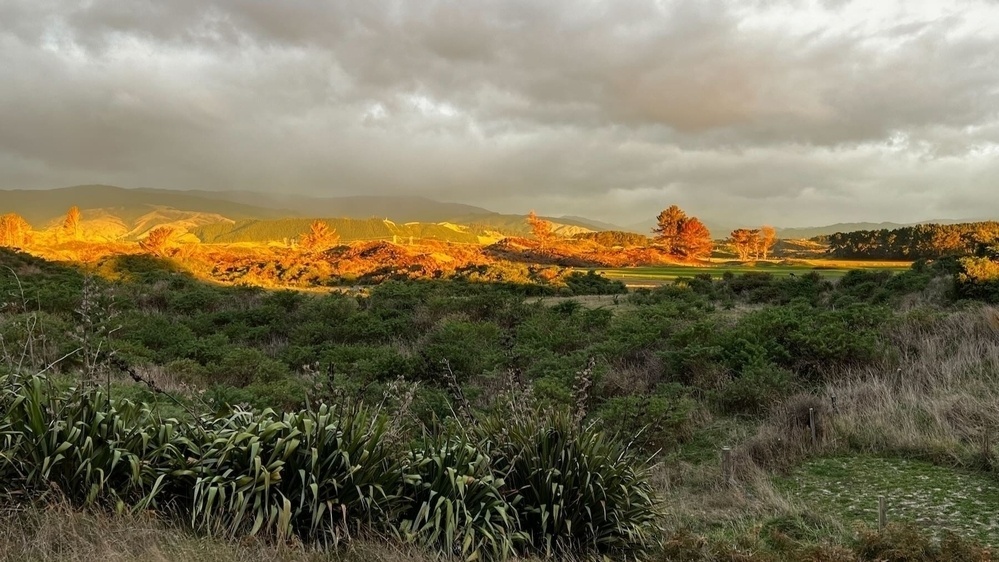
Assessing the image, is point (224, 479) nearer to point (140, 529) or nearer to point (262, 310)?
point (140, 529)

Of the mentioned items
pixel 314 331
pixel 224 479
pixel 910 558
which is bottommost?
pixel 314 331

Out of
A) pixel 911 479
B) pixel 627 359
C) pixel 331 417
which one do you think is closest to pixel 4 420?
pixel 331 417

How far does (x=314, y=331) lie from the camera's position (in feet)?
52.5

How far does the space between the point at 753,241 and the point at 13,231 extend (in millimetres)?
76002

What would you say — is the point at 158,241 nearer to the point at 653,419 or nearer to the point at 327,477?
the point at 653,419

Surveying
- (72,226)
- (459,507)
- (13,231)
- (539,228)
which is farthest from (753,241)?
(459,507)

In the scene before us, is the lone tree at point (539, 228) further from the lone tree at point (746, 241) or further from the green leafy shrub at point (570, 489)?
the green leafy shrub at point (570, 489)

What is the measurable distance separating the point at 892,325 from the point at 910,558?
31.4 feet

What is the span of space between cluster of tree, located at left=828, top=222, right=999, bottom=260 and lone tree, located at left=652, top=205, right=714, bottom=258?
17.5 m

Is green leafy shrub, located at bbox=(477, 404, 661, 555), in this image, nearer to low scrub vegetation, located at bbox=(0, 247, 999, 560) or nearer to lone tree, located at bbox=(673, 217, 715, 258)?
low scrub vegetation, located at bbox=(0, 247, 999, 560)

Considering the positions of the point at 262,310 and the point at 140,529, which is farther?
the point at 262,310

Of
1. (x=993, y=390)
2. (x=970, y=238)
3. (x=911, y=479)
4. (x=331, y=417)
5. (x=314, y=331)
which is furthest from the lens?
(x=970, y=238)

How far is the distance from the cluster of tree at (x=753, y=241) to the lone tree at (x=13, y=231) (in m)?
72.1

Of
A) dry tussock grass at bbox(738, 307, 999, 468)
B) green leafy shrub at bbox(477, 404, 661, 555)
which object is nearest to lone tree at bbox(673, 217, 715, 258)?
dry tussock grass at bbox(738, 307, 999, 468)
